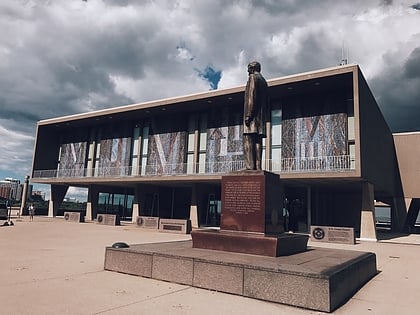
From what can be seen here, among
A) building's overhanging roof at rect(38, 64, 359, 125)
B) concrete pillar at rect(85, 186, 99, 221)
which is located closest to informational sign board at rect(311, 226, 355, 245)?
building's overhanging roof at rect(38, 64, 359, 125)

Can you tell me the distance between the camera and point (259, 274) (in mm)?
6184

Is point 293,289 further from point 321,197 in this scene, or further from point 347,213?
point 347,213

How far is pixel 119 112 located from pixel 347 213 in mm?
25015

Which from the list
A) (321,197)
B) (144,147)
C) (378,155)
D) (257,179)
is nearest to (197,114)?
(144,147)

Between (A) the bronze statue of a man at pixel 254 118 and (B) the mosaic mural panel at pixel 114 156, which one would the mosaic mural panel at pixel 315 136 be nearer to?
(A) the bronze statue of a man at pixel 254 118

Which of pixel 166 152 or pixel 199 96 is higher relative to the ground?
pixel 199 96

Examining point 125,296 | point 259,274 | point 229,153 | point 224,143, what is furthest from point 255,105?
point 224,143

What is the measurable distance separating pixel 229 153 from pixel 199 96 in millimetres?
5481

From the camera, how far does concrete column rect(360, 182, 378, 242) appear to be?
22516mm

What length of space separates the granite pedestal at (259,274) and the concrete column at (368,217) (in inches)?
623

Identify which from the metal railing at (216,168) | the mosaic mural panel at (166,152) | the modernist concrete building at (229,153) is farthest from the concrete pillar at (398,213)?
the mosaic mural panel at (166,152)

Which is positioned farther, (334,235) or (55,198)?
(55,198)

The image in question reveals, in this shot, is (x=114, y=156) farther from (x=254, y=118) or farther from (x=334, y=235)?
(x=254, y=118)

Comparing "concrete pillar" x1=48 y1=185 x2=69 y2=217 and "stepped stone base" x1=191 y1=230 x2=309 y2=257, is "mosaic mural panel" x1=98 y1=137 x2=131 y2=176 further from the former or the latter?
"stepped stone base" x1=191 y1=230 x2=309 y2=257
